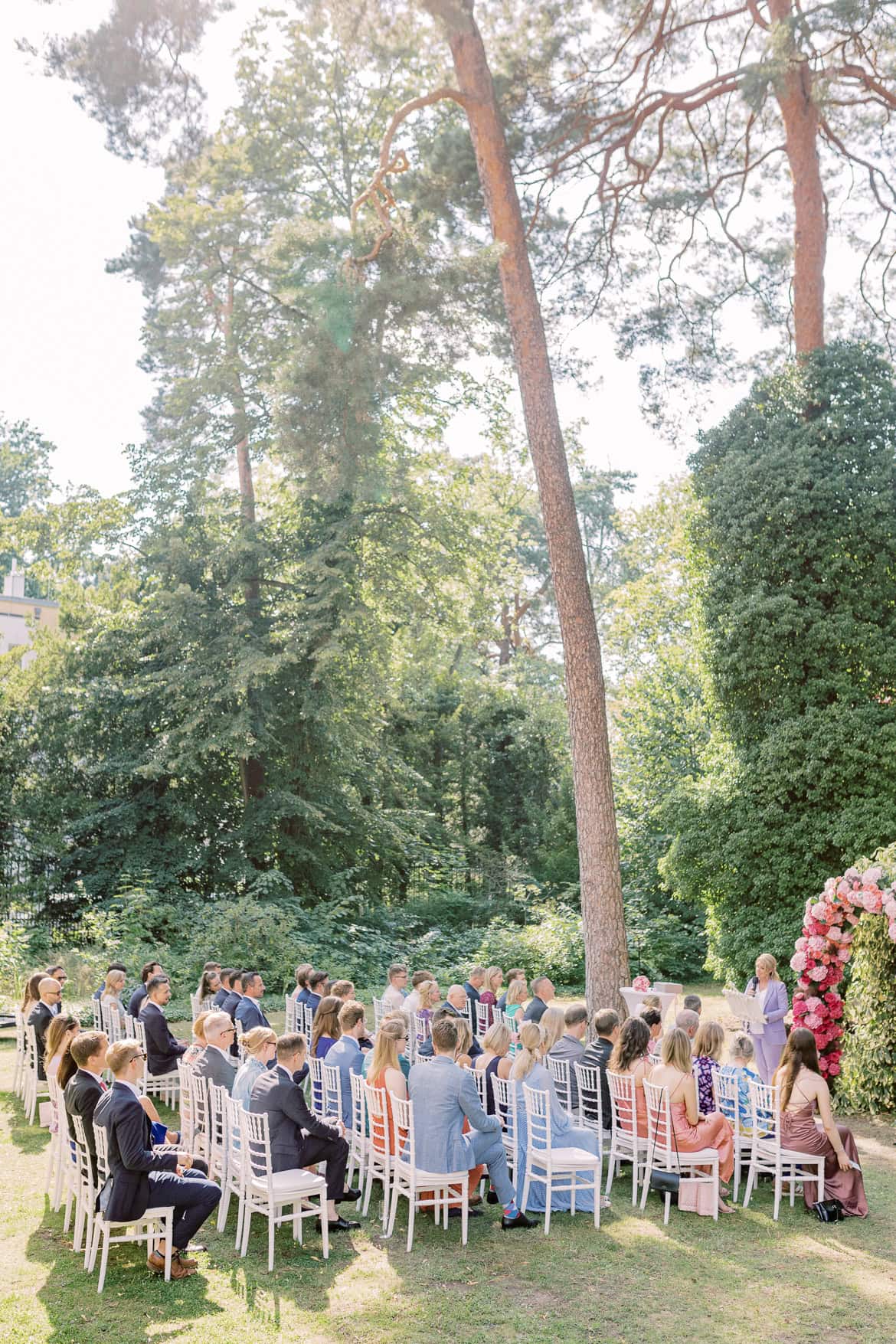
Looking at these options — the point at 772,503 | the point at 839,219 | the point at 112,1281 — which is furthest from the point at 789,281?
the point at 112,1281

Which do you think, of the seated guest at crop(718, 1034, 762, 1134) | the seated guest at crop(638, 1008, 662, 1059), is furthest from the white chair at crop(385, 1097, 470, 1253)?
the seated guest at crop(638, 1008, 662, 1059)

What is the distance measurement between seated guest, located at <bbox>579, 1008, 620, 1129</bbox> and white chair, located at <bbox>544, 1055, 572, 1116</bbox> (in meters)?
0.14

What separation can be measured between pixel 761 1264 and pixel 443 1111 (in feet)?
6.54

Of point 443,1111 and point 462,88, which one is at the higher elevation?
point 462,88

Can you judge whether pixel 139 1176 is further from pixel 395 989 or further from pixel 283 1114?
pixel 395 989

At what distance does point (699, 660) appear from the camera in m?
16.0

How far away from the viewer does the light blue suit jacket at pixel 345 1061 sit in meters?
7.91

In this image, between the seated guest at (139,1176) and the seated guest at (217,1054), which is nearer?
the seated guest at (139,1176)

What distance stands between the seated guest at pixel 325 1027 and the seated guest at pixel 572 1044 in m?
1.59

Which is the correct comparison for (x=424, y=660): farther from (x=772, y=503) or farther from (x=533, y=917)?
(x=772, y=503)

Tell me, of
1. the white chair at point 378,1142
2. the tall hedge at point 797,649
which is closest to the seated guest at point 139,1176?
the white chair at point 378,1142

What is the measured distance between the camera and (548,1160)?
23.2ft

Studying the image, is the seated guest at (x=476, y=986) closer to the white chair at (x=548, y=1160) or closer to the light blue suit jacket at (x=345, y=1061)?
the light blue suit jacket at (x=345, y=1061)

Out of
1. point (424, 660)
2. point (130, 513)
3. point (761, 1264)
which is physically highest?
point (130, 513)
